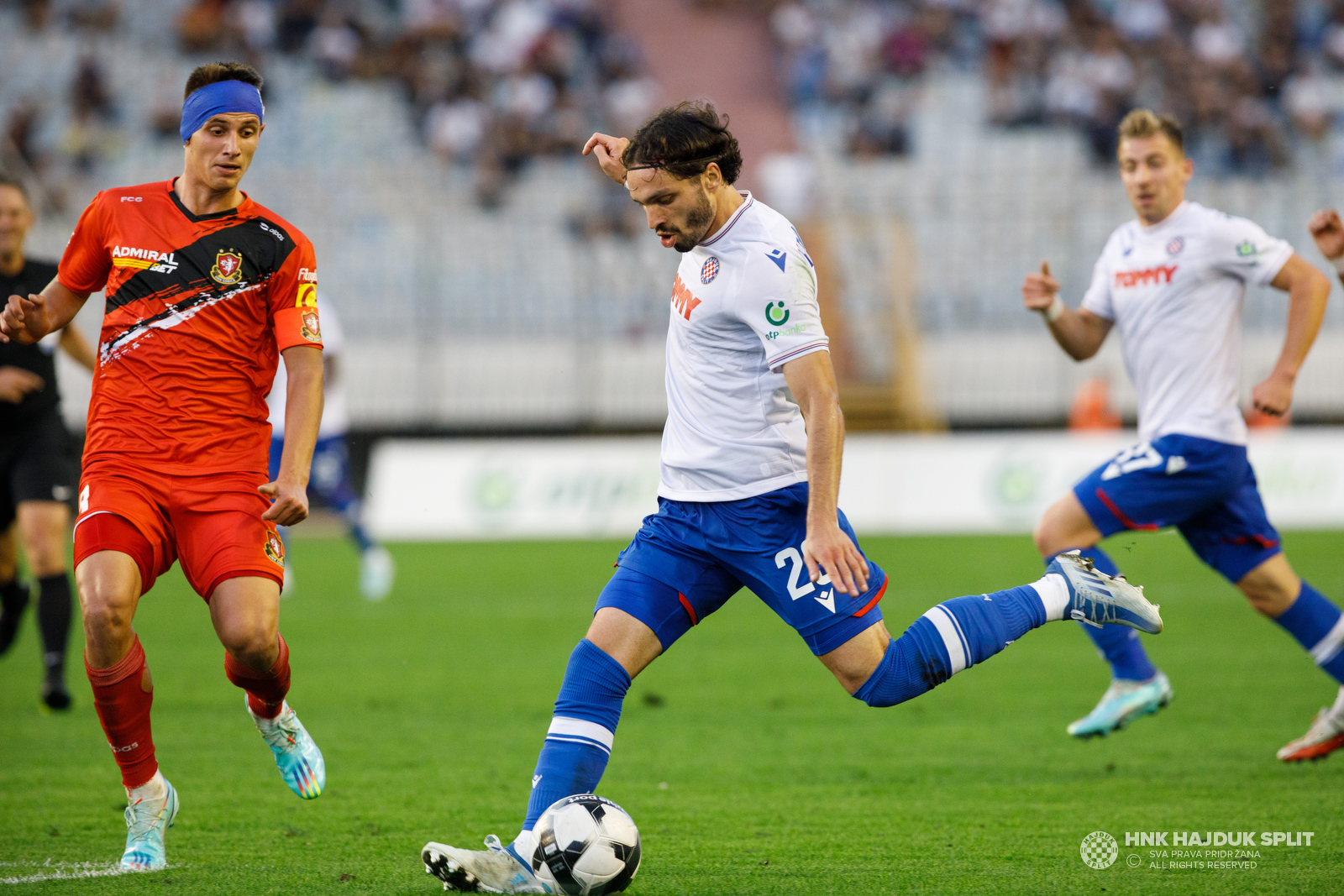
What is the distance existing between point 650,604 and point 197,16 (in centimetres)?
2201

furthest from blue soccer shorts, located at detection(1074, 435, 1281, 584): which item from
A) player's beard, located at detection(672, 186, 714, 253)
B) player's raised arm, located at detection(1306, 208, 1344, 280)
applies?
player's beard, located at detection(672, 186, 714, 253)

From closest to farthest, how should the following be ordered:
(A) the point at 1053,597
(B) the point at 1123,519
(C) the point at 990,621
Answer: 1. (C) the point at 990,621
2. (A) the point at 1053,597
3. (B) the point at 1123,519

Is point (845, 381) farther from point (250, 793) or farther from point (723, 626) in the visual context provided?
point (250, 793)

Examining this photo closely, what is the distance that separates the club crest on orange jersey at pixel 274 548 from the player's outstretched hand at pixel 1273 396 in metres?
4.03

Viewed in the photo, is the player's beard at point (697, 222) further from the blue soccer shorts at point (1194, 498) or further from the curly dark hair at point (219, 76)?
the blue soccer shorts at point (1194, 498)

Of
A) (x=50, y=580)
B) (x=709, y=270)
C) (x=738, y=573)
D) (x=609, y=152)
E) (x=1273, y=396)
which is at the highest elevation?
(x=609, y=152)

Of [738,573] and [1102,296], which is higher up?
[1102,296]

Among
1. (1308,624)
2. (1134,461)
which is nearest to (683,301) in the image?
(1134,461)

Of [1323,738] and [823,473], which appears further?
[1323,738]

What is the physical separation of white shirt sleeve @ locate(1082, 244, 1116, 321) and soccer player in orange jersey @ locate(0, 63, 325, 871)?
3.69 m

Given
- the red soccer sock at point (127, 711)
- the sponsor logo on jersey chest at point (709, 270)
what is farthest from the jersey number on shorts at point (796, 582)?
the red soccer sock at point (127, 711)

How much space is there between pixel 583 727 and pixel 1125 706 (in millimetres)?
3090

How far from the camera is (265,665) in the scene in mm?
4957

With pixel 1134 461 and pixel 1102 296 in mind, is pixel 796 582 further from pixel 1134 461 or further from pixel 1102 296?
pixel 1102 296
